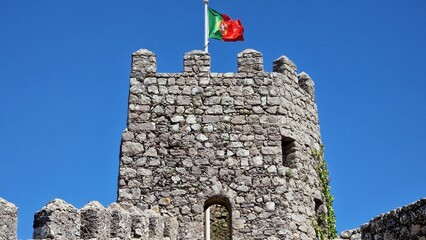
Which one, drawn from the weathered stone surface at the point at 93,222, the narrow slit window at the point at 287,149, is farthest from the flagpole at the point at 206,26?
the weathered stone surface at the point at 93,222

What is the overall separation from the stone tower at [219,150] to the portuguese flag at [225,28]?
239 centimetres

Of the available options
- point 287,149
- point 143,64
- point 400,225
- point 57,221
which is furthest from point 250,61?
point 400,225

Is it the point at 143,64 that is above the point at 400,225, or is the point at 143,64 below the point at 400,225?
above

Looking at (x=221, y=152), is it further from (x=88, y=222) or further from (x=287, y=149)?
(x=88, y=222)

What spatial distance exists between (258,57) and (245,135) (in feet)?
6.09

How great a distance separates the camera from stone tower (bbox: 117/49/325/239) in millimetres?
14258

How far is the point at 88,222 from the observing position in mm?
9453

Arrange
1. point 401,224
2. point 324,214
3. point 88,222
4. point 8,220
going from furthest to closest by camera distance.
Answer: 1. point 324,214
2. point 88,222
3. point 8,220
4. point 401,224

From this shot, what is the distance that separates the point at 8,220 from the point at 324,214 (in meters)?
9.01

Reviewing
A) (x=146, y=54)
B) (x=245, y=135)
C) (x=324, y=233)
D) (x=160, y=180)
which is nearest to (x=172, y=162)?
(x=160, y=180)

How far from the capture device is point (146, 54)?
15.5 meters

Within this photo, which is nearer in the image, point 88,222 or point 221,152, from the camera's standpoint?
point 88,222

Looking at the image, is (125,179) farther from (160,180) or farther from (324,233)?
(324,233)

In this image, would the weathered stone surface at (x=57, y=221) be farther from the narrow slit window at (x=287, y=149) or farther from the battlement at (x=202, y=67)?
the narrow slit window at (x=287, y=149)
